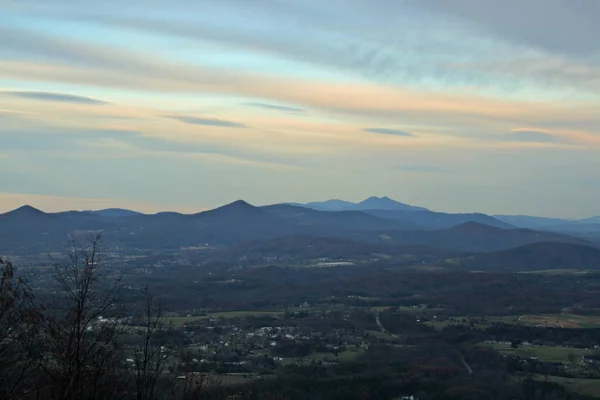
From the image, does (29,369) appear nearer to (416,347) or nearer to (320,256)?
(416,347)

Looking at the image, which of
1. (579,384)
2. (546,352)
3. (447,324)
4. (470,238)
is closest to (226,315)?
(447,324)

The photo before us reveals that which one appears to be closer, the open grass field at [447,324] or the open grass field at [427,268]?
the open grass field at [447,324]

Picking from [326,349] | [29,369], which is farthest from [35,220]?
[29,369]

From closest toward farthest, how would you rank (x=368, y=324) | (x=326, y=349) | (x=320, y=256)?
(x=326, y=349) → (x=368, y=324) → (x=320, y=256)

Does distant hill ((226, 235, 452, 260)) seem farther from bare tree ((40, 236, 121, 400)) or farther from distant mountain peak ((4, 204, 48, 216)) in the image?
bare tree ((40, 236, 121, 400))

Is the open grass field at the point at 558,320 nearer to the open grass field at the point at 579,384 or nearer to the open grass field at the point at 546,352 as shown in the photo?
the open grass field at the point at 546,352

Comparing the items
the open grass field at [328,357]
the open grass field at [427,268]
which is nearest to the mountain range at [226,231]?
the open grass field at [427,268]

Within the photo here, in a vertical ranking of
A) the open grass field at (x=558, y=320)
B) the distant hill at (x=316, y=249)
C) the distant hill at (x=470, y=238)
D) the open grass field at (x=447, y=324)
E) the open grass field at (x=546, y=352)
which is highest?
the distant hill at (x=470, y=238)
